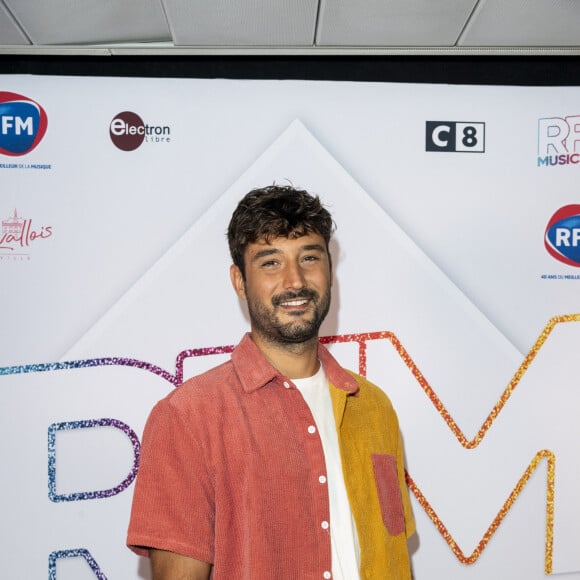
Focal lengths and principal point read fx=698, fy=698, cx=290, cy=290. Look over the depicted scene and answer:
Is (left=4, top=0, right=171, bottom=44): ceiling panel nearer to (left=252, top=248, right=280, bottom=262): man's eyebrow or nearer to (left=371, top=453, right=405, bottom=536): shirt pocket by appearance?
(left=252, top=248, right=280, bottom=262): man's eyebrow

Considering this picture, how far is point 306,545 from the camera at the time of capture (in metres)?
1.46

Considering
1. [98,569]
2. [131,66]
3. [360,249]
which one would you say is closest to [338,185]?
[360,249]

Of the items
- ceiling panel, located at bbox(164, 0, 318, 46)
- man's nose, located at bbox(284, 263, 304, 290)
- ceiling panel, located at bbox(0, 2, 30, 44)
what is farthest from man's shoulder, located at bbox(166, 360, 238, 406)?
ceiling panel, located at bbox(0, 2, 30, 44)

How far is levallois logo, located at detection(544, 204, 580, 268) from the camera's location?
252 centimetres

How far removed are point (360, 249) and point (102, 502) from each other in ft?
4.00

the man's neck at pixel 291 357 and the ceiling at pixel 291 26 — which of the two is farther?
the ceiling at pixel 291 26

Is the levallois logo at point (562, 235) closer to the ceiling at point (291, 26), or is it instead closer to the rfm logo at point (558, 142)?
the rfm logo at point (558, 142)

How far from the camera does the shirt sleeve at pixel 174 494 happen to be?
4.68 feet

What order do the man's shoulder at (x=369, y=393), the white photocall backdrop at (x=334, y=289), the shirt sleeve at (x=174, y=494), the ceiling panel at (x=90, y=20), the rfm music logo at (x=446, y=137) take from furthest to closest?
1. the rfm music logo at (x=446, y=137)
2. the white photocall backdrop at (x=334, y=289)
3. the ceiling panel at (x=90, y=20)
4. the man's shoulder at (x=369, y=393)
5. the shirt sleeve at (x=174, y=494)

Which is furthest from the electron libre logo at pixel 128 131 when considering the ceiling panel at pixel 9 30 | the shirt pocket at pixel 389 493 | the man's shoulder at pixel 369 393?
the shirt pocket at pixel 389 493

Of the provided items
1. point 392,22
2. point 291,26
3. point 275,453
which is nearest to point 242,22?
point 291,26

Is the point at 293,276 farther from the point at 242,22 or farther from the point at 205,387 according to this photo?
the point at 242,22

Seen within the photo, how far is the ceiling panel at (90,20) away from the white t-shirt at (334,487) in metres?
1.36

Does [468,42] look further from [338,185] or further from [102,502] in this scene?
[102,502]
